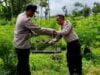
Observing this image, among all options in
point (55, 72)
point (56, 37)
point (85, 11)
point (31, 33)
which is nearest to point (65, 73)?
point (55, 72)

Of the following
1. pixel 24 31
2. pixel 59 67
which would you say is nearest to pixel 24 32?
pixel 24 31

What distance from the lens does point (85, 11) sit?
58.6 metres

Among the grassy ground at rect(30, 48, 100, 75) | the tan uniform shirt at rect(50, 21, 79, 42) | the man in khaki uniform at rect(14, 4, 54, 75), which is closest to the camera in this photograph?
the man in khaki uniform at rect(14, 4, 54, 75)

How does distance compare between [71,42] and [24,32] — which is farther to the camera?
[71,42]

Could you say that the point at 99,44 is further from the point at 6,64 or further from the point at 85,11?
the point at 85,11

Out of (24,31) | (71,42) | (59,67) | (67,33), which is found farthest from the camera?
(59,67)

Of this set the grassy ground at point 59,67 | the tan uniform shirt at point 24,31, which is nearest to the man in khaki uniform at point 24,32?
the tan uniform shirt at point 24,31

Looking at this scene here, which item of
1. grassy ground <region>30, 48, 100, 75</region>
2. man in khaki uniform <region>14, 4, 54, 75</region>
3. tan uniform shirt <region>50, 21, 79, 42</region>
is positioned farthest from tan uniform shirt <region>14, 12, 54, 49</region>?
grassy ground <region>30, 48, 100, 75</region>

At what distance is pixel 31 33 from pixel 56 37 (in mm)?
922

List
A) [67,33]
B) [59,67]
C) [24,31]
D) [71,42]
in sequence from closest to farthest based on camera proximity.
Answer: [24,31], [67,33], [71,42], [59,67]

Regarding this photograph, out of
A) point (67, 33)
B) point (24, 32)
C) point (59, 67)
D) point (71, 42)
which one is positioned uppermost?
point (24, 32)

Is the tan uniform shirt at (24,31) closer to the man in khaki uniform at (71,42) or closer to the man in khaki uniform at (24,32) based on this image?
the man in khaki uniform at (24,32)

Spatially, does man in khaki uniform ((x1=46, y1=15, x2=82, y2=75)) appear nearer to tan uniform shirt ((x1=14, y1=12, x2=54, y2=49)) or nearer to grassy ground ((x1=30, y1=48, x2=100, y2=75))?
tan uniform shirt ((x1=14, y1=12, x2=54, y2=49))

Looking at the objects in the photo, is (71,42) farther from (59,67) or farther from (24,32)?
(59,67)
